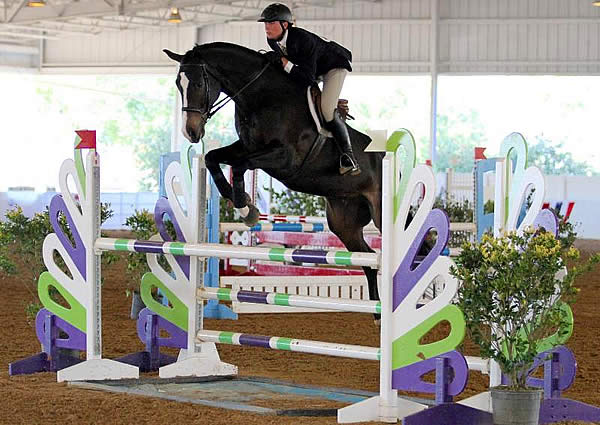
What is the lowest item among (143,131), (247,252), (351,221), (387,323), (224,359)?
(224,359)

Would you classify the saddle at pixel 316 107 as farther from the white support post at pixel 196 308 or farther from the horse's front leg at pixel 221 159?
the white support post at pixel 196 308

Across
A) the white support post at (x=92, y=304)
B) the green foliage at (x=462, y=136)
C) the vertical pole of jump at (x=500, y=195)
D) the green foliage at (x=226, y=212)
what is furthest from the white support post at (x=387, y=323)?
the green foliage at (x=462, y=136)

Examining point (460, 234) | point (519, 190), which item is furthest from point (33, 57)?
point (519, 190)

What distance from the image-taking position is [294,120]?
4.61 meters

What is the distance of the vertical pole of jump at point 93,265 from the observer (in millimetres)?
4570

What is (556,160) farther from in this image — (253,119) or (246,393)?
(246,393)

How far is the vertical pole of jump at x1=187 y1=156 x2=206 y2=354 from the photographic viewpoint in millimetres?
4582

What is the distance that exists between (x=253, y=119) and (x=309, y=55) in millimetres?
386

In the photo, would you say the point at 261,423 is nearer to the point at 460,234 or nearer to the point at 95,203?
the point at 95,203

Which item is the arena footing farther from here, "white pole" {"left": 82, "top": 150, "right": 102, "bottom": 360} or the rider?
the rider

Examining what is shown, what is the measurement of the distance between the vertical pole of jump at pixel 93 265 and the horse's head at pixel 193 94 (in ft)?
1.72

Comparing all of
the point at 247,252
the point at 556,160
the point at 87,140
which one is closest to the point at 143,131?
the point at 556,160

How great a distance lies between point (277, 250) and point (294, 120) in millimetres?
855

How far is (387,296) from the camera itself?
3.71 metres
